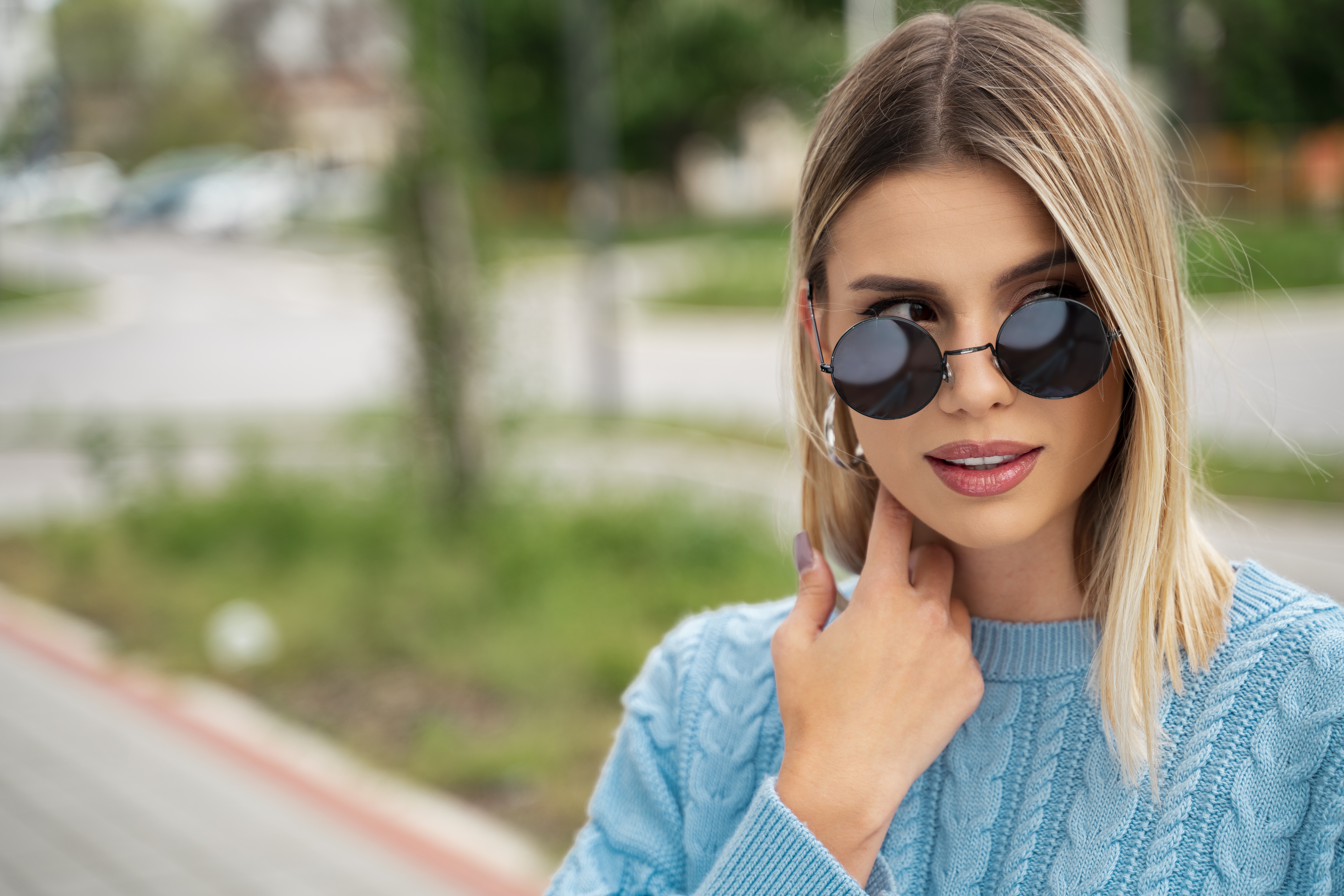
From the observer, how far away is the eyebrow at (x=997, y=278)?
1315 mm

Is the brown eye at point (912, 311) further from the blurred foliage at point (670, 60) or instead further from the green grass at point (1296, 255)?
the blurred foliage at point (670, 60)

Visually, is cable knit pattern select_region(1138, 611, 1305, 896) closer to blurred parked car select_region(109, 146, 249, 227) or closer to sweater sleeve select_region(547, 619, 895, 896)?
sweater sleeve select_region(547, 619, 895, 896)

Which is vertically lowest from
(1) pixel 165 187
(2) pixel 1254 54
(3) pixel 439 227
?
(3) pixel 439 227

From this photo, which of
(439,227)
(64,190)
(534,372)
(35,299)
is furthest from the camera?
(64,190)

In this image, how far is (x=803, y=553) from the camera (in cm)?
156

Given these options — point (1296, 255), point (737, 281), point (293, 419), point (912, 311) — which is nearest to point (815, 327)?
point (912, 311)

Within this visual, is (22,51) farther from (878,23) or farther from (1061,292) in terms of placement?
(1061,292)

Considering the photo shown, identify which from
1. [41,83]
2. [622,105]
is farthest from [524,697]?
[622,105]

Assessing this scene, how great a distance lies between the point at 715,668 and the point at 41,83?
12.5m

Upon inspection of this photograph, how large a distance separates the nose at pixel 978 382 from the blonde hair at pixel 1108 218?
0.42 feet

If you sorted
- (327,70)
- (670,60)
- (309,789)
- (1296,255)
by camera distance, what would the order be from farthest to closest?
1. (670,60)
2. (1296,255)
3. (327,70)
4. (309,789)

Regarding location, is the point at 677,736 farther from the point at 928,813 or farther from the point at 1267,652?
the point at 1267,652

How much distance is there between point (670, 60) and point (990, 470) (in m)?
28.1

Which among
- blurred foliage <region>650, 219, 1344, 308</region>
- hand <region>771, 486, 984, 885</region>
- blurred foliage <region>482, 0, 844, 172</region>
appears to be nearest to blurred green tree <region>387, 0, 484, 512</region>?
blurred foliage <region>650, 219, 1344, 308</region>
